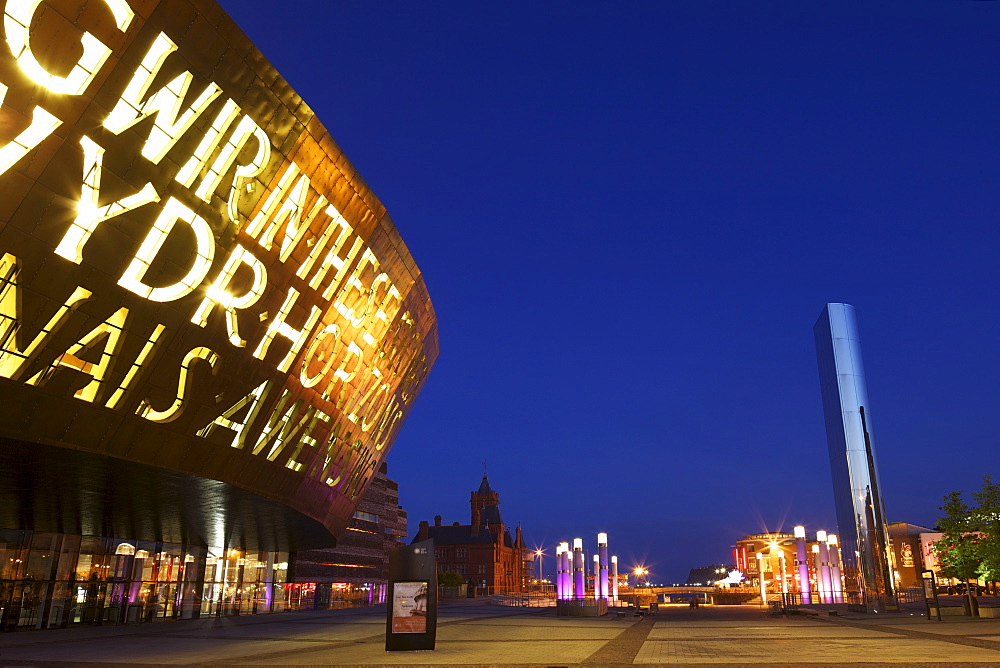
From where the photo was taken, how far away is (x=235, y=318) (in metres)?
22.1

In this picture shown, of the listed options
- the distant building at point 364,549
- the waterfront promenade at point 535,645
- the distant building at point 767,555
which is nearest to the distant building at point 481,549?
the distant building at point 364,549

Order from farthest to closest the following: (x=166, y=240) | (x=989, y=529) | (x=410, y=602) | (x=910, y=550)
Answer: (x=910, y=550), (x=989, y=529), (x=410, y=602), (x=166, y=240)

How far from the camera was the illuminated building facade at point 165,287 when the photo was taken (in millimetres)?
15781

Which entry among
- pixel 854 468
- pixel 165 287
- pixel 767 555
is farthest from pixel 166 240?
pixel 767 555

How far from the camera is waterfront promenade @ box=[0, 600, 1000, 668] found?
18391 mm

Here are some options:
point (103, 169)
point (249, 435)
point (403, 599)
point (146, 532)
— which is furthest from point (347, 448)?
point (103, 169)

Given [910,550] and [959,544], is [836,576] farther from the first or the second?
[910,550]

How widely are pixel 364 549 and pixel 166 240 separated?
91007 millimetres

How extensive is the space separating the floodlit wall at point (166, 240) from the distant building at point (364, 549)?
62697 millimetres

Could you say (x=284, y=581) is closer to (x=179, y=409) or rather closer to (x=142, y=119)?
(x=179, y=409)

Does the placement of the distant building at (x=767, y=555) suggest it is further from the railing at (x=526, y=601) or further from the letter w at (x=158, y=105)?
the letter w at (x=158, y=105)

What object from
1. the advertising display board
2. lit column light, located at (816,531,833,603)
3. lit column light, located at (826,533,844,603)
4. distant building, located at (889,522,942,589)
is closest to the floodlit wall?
the advertising display board

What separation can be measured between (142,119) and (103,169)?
1445 mm

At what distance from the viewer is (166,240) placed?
1862 cm
